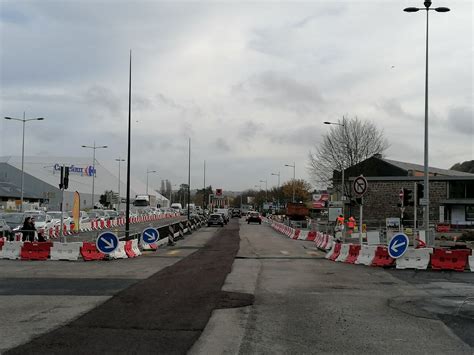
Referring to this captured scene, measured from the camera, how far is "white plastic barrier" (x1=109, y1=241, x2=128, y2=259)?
21.1 metres

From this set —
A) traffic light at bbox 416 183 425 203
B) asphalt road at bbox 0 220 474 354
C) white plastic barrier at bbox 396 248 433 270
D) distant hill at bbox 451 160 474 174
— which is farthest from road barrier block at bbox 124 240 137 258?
distant hill at bbox 451 160 474 174

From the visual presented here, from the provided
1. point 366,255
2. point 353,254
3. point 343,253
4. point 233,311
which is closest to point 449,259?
point 366,255

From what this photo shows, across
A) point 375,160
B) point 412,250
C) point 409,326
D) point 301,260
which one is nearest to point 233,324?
point 409,326

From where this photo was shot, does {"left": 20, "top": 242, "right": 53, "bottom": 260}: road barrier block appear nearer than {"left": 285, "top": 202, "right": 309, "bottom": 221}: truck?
Yes

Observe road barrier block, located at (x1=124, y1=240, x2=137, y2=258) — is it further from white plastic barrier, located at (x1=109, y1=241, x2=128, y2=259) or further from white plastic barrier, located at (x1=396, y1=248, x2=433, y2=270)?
white plastic barrier, located at (x1=396, y1=248, x2=433, y2=270)

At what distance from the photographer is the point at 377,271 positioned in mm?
17453

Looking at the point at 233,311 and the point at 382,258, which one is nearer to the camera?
the point at 233,311

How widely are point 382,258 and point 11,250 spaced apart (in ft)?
46.3

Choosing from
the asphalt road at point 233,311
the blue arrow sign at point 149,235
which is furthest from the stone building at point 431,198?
the asphalt road at point 233,311

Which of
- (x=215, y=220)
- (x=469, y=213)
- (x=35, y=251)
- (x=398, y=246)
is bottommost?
(x=215, y=220)

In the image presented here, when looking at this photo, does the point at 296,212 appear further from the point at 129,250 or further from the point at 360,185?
the point at 360,185

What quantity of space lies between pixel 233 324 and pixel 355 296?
426 cm

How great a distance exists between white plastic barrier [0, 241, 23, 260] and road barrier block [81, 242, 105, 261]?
97.1 inches

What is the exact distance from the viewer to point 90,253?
68.4 ft
